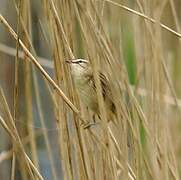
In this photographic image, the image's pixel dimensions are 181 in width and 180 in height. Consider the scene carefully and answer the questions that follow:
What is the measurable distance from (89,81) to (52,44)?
263 mm

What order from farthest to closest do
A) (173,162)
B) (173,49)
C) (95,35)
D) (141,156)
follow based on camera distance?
(173,49)
(173,162)
(141,156)
(95,35)

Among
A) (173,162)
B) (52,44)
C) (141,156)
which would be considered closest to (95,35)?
(52,44)

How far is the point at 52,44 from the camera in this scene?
5.58 feet

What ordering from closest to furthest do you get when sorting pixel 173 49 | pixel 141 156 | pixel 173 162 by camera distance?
1. pixel 141 156
2. pixel 173 162
3. pixel 173 49

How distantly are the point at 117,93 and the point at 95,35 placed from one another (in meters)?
0.16

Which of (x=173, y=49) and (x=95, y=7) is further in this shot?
(x=173, y=49)

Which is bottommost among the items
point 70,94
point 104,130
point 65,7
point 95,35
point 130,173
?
point 130,173

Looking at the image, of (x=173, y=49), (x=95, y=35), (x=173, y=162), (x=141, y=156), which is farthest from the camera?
(x=173, y=49)

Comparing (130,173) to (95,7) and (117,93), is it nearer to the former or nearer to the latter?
(117,93)

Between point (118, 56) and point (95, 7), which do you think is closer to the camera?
point (95, 7)

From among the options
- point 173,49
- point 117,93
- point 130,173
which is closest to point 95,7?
point 117,93

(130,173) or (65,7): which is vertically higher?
(65,7)

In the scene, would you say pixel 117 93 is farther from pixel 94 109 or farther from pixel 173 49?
pixel 173 49

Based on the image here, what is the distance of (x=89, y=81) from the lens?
6.29ft
